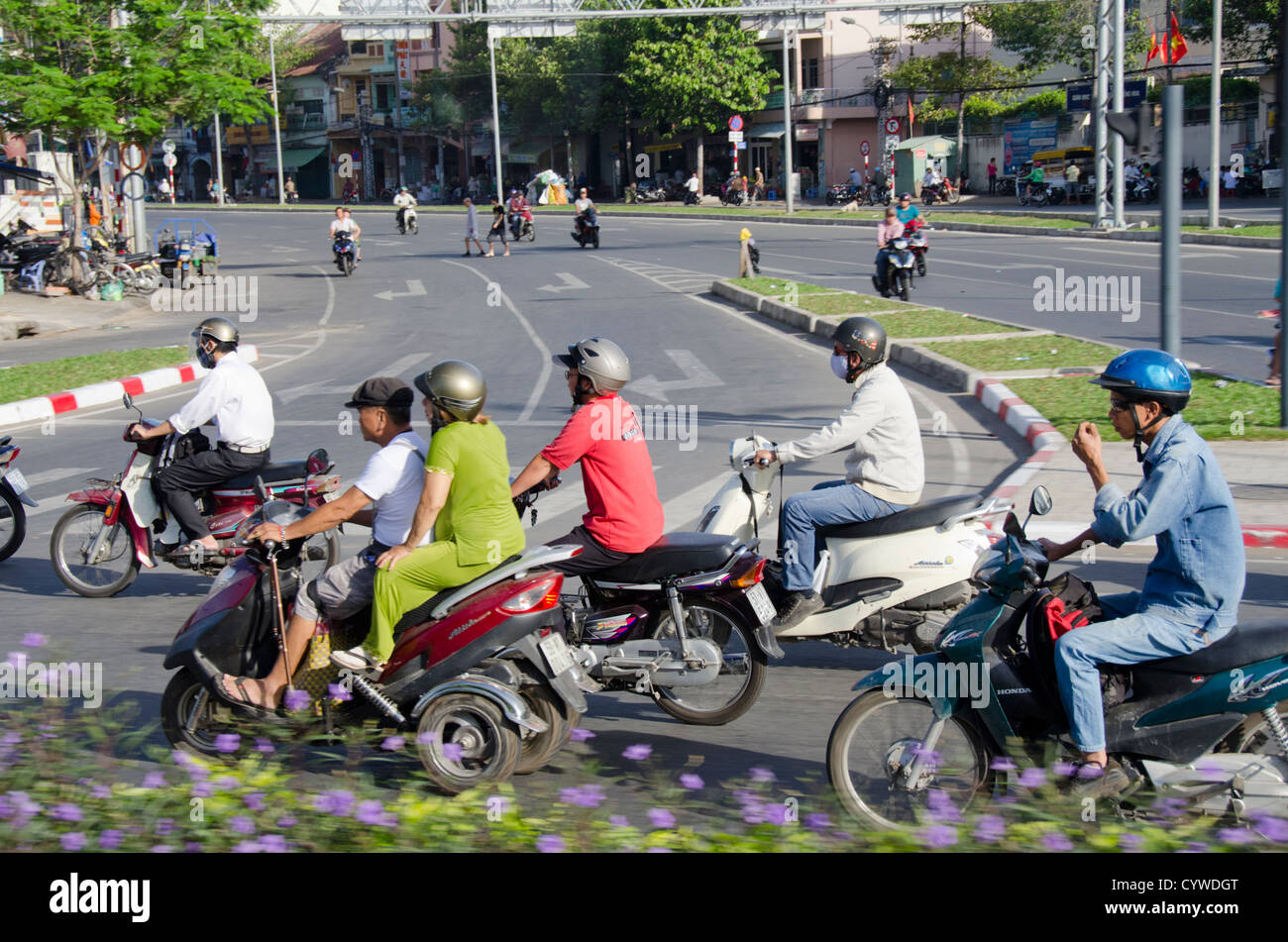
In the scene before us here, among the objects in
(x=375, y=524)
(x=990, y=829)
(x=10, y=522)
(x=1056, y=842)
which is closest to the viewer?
(x=1056, y=842)

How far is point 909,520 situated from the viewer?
18.5 ft

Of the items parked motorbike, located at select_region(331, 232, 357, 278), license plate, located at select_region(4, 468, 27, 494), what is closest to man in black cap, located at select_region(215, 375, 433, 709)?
license plate, located at select_region(4, 468, 27, 494)

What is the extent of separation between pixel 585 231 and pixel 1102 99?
13.4 m

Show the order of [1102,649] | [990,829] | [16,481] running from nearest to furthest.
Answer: [990,829], [1102,649], [16,481]

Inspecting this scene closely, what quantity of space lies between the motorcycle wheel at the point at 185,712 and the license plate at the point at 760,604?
2.05 meters

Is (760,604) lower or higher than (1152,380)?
lower

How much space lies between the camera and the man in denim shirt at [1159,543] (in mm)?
3664

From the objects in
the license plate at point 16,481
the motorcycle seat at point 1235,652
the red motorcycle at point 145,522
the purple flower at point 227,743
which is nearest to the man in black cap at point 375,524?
the purple flower at point 227,743

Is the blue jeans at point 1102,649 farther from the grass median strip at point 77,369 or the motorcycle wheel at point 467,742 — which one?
the grass median strip at point 77,369

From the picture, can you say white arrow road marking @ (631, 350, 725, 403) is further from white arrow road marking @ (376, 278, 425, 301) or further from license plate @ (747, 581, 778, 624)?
white arrow road marking @ (376, 278, 425, 301)

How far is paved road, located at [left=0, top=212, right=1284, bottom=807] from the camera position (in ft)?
18.4

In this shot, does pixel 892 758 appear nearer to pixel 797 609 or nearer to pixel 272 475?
pixel 797 609

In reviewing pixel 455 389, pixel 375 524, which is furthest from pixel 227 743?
pixel 455 389

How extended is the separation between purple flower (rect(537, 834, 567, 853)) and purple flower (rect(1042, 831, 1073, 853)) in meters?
1.18
